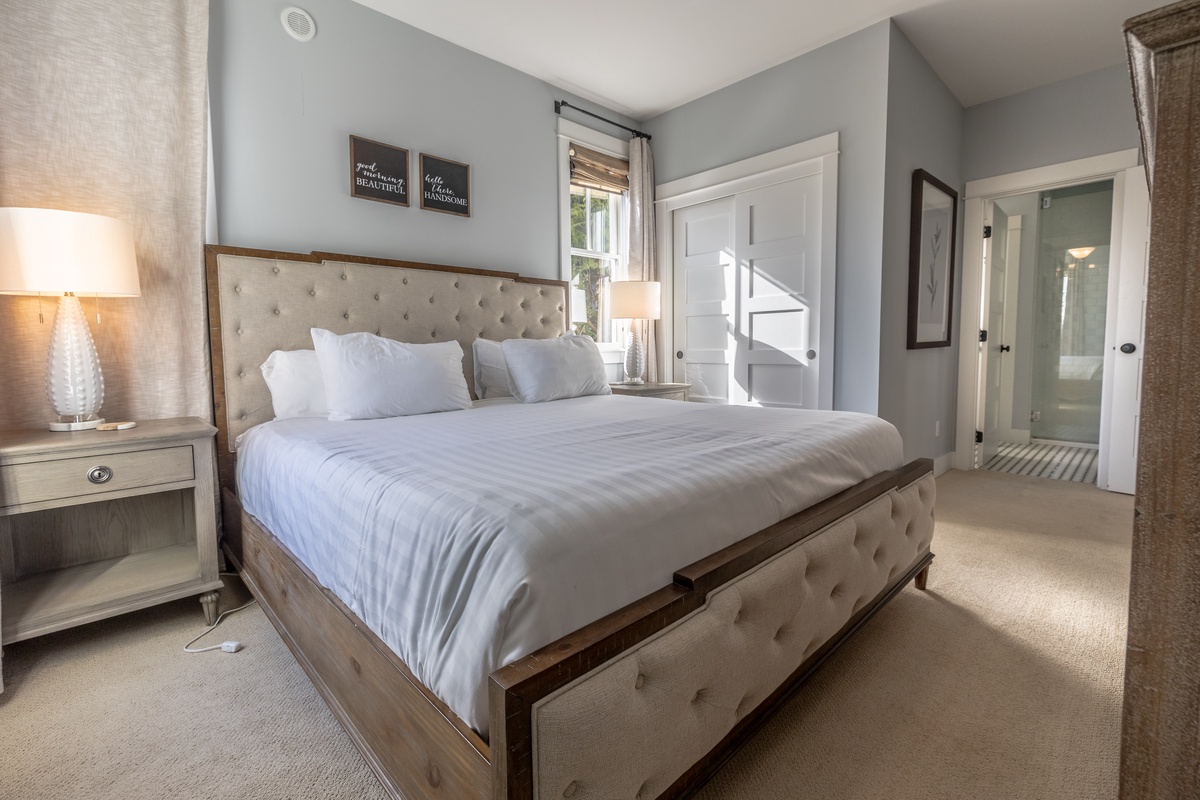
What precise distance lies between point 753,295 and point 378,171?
2478mm

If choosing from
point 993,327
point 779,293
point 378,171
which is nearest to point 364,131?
→ point 378,171

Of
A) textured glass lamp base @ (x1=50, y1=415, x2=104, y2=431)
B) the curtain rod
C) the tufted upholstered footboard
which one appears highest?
the curtain rod

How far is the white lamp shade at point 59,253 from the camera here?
1.77 meters

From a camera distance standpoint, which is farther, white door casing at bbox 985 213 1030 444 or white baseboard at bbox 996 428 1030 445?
white baseboard at bbox 996 428 1030 445

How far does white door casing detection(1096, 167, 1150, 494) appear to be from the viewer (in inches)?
138

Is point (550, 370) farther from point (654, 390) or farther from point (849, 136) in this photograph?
point (849, 136)

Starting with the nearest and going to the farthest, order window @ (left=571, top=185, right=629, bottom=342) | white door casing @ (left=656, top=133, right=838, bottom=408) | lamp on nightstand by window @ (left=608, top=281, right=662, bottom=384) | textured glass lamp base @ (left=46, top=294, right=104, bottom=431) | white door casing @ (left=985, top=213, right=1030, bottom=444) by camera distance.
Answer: textured glass lamp base @ (left=46, top=294, right=104, bottom=431) → white door casing @ (left=656, top=133, right=838, bottom=408) → lamp on nightstand by window @ (left=608, top=281, right=662, bottom=384) → window @ (left=571, top=185, right=629, bottom=342) → white door casing @ (left=985, top=213, right=1030, bottom=444)

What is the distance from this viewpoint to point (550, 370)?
2.95 metres

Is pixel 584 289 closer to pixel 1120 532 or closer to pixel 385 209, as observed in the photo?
pixel 385 209

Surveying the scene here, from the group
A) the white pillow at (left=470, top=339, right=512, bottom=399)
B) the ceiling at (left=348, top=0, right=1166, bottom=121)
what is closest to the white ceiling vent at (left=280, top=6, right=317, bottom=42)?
the ceiling at (left=348, top=0, right=1166, bottom=121)

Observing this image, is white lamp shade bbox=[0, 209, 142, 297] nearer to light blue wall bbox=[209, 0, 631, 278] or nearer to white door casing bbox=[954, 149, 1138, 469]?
light blue wall bbox=[209, 0, 631, 278]

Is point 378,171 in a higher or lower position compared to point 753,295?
higher

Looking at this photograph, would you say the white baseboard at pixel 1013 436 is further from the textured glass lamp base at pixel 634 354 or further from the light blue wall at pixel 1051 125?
the textured glass lamp base at pixel 634 354

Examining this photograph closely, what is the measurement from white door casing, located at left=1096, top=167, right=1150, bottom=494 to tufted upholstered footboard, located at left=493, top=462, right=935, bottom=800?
10.1 feet
